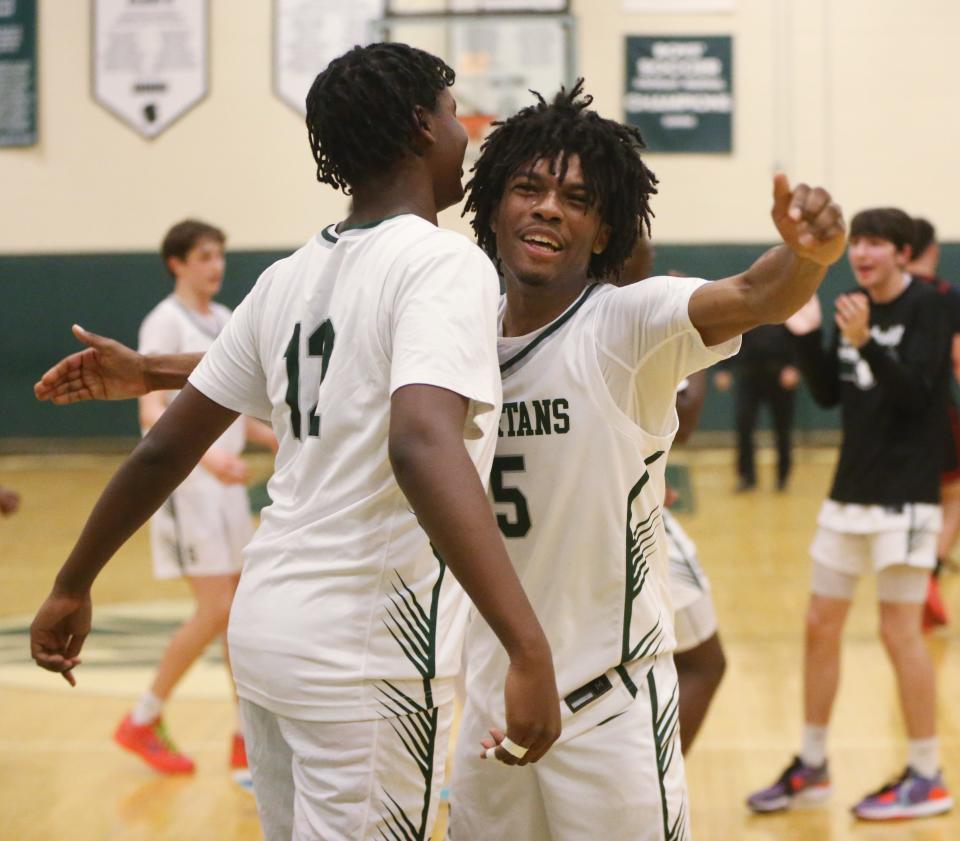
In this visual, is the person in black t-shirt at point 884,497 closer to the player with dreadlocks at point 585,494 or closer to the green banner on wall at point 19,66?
the player with dreadlocks at point 585,494

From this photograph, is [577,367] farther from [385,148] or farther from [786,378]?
[786,378]

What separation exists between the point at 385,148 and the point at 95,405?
1122 cm

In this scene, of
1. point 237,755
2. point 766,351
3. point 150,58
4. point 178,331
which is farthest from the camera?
point 150,58

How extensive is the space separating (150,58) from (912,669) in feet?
34.0

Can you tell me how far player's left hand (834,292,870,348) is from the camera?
13.9ft

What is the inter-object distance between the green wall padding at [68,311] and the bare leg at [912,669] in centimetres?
854

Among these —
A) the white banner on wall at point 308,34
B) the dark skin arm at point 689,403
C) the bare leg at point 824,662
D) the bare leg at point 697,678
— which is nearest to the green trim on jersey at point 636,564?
the bare leg at point 697,678

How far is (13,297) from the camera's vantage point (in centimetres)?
1291

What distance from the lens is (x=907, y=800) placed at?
429cm

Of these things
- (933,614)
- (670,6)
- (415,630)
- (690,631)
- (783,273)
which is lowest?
(933,614)

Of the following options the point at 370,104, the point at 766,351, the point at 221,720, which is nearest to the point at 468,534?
the point at 370,104

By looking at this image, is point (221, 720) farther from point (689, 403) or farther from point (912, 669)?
point (912, 669)

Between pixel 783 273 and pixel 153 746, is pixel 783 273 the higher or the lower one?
the higher one

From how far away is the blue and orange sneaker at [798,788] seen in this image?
4367 millimetres
